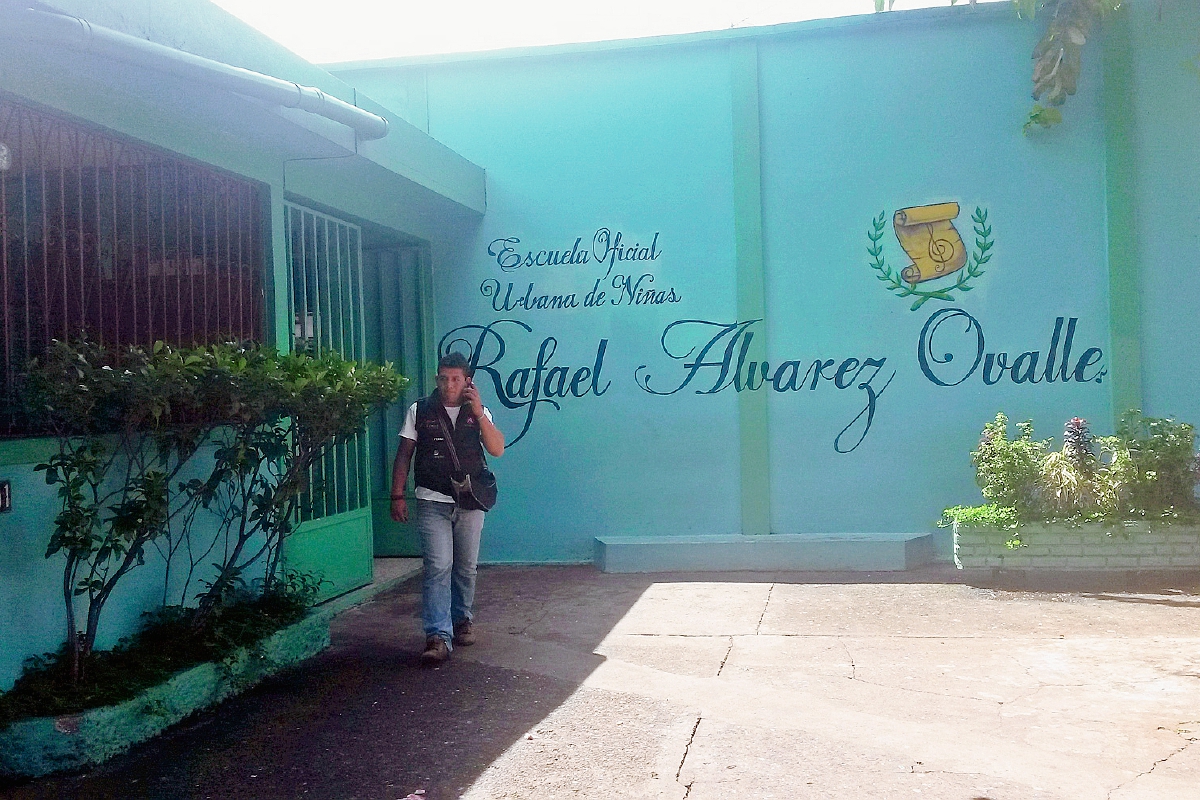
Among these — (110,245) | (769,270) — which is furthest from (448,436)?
(769,270)

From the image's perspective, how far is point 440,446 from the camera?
6.05 m

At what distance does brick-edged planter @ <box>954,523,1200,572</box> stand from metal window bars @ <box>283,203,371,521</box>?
185 inches

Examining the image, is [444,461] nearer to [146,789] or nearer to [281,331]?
[281,331]

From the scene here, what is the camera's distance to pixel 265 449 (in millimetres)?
5516

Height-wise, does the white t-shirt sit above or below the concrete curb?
above

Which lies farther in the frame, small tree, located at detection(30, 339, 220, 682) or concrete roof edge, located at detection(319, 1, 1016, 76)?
concrete roof edge, located at detection(319, 1, 1016, 76)

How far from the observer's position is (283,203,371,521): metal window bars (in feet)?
24.5

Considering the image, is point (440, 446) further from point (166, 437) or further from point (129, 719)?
point (129, 719)

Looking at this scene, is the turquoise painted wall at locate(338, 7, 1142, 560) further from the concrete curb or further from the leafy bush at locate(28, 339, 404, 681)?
the concrete curb

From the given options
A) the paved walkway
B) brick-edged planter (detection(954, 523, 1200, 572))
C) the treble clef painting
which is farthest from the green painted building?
the paved walkway

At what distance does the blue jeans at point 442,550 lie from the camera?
19.6 ft

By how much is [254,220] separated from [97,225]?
1583mm

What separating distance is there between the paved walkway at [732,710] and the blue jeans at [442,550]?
0.27 m

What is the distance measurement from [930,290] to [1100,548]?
7.88ft
